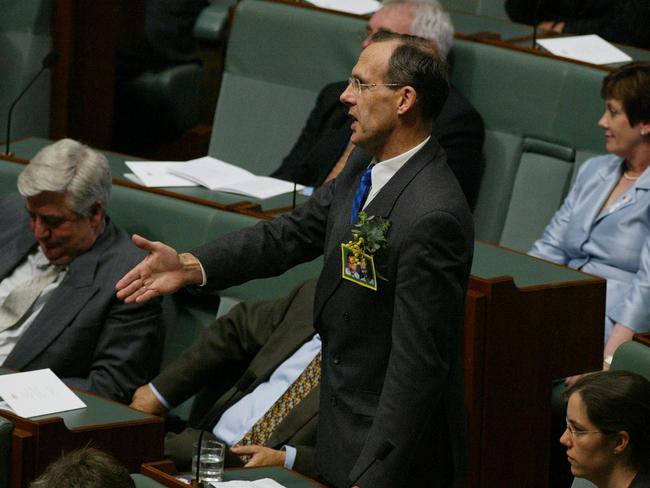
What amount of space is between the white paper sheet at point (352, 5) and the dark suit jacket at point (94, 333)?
4.28ft

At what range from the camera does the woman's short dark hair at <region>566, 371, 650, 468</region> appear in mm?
1675

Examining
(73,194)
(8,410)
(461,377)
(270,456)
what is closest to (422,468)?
(461,377)

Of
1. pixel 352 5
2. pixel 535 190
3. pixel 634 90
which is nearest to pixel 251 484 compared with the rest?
pixel 634 90

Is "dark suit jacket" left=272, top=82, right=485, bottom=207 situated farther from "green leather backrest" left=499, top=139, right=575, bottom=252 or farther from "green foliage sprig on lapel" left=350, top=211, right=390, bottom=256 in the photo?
"green foliage sprig on lapel" left=350, top=211, right=390, bottom=256

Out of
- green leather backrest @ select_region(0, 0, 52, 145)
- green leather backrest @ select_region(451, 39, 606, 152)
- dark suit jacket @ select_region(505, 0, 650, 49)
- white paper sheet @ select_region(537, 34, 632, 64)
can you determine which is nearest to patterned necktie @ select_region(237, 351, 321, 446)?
green leather backrest @ select_region(451, 39, 606, 152)

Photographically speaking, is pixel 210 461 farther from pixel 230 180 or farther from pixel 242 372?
pixel 230 180

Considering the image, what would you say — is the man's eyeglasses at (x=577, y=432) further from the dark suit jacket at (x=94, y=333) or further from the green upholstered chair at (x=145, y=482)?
the dark suit jacket at (x=94, y=333)

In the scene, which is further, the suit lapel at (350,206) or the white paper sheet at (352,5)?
the white paper sheet at (352,5)

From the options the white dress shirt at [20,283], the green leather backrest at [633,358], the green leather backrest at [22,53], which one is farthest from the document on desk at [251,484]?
the green leather backrest at [22,53]

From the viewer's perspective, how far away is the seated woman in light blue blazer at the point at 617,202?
254cm

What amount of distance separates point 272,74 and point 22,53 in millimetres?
708

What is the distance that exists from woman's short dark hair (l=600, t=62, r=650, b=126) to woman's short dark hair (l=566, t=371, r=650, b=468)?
101cm

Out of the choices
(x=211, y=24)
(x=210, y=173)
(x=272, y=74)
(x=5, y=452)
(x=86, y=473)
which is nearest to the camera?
(x=86, y=473)

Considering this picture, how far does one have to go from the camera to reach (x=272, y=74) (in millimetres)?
3365
